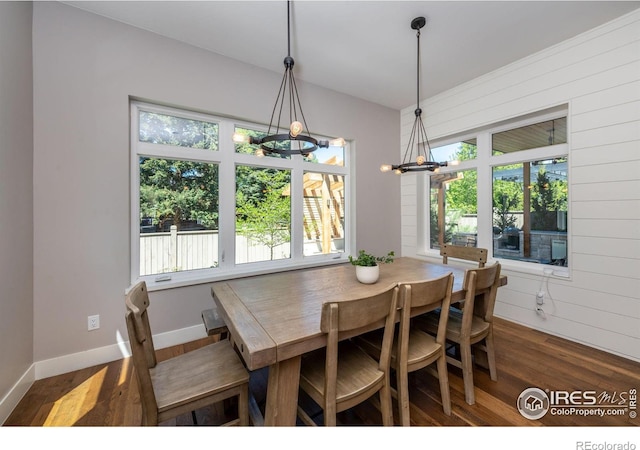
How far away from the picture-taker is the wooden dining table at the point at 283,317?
1.16 m

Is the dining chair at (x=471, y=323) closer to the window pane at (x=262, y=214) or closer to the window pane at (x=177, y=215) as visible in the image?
the window pane at (x=262, y=214)

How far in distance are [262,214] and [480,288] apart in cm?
235

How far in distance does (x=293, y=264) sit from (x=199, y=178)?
1.48 metres

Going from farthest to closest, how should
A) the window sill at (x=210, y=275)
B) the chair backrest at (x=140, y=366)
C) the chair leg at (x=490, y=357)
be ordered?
1. the window sill at (x=210, y=275)
2. the chair leg at (x=490, y=357)
3. the chair backrest at (x=140, y=366)

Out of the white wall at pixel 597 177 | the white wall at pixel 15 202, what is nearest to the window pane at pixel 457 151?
the white wall at pixel 597 177

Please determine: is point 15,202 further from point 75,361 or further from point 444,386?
point 444,386

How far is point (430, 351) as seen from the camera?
161 cm

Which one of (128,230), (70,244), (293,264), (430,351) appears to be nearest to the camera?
(430,351)

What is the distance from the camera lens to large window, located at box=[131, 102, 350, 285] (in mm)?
2568

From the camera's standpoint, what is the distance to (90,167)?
7.27 feet

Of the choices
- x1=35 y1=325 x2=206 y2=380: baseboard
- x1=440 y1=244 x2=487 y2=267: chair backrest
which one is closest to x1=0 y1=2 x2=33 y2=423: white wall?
x1=35 y1=325 x2=206 y2=380: baseboard

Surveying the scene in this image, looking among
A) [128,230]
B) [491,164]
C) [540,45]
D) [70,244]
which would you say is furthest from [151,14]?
[491,164]

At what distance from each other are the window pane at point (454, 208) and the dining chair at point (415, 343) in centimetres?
237
